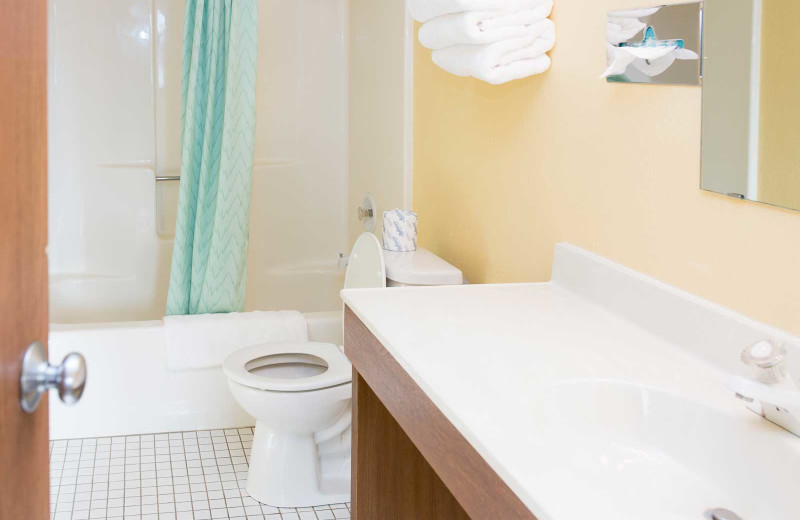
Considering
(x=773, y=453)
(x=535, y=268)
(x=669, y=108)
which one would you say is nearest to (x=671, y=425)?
(x=773, y=453)

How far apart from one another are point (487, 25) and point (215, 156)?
1372 millimetres

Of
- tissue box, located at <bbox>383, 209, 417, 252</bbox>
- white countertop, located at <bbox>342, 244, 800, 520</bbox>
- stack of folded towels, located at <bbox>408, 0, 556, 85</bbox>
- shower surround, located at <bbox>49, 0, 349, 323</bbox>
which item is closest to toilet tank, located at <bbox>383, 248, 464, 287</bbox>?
tissue box, located at <bbox>383, 209, 417, 252</bbox>

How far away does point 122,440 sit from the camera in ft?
9.09

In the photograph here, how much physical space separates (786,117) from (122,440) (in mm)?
2204

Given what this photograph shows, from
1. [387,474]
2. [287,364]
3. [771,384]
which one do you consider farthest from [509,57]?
[287,364]

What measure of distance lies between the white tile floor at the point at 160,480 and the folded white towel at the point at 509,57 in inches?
48.0

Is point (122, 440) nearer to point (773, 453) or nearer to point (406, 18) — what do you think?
point (406, 18)

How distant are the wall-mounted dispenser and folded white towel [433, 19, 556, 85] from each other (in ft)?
0.78

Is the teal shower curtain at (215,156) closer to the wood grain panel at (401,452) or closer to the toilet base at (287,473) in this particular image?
the toilet base at (287,473)

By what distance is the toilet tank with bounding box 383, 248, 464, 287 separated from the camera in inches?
90.0

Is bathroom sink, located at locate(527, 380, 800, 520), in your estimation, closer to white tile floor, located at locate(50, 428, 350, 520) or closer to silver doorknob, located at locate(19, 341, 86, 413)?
silver doorknob, located at locate(19, 341, 86, 413)

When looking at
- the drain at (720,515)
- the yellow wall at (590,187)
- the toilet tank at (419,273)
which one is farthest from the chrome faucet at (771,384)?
the toilet tank at (419,273)

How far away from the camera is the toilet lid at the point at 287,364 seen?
2.28m

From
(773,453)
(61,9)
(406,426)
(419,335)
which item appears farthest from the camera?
(61,9)
